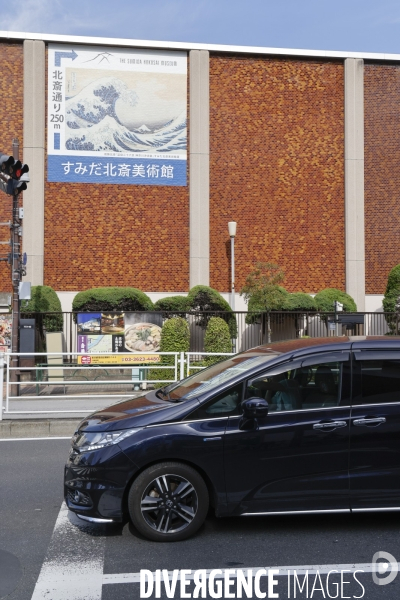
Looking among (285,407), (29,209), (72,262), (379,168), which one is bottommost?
(285,407)

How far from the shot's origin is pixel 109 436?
5.06 metres

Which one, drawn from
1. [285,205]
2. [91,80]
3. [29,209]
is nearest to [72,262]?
[29,209]

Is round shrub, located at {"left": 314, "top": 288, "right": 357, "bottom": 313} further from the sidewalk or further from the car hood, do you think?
the car hood

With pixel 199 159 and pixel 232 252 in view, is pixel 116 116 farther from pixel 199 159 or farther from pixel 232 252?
pixel 232 252

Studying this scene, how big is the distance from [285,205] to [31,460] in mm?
18920

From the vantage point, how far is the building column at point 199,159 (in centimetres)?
2450

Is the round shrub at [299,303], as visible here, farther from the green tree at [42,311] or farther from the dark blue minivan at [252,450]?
the dark blue minivan at [252,450]

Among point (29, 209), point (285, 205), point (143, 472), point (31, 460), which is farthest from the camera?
point (285, 205)

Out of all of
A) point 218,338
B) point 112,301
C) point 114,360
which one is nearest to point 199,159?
point 112,301

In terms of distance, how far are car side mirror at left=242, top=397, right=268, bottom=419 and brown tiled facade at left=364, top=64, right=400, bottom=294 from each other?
69.6 ft

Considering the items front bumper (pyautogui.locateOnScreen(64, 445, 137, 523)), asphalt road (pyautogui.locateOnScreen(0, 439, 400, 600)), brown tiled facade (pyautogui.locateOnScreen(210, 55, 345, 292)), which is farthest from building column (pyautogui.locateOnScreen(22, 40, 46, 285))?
front bumper (pyautogui.locateOnScreen(64, 445, 137, 523))

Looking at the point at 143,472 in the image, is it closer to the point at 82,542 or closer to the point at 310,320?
the point at 82,542

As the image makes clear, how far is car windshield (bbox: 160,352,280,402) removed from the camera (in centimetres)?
544

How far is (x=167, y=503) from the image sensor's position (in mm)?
4992
